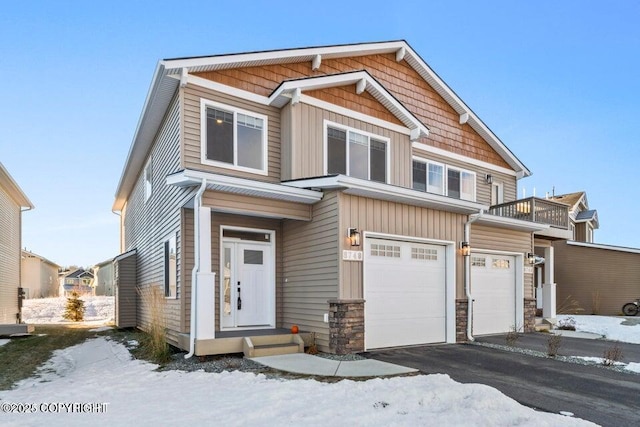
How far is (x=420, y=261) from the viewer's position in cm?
981

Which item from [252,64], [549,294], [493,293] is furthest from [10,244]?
[549,294]

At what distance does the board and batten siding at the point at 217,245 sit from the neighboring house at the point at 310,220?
0.02 metres

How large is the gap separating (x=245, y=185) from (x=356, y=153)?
12.2ft

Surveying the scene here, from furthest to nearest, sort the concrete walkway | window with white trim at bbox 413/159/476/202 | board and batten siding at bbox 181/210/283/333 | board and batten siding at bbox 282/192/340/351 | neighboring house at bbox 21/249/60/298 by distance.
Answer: neighboring house at bbox 21/249/60/298
window with white trim at bbox 413/159/476/202
board and batten siding at bbox 181/210/283/333
board and batten siding at bbox 282/192/340/351
the concrete walkway

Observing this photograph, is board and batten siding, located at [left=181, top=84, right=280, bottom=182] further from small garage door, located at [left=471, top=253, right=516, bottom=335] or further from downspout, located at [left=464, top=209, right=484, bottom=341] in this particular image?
small garage door, located at [left=471, top=253, right=516, bottom=335]

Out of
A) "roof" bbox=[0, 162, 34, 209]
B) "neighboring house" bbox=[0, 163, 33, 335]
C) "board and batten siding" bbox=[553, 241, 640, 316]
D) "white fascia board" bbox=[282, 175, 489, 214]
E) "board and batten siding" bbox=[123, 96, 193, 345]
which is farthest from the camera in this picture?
"board and batten siding" bbox=[553, 241, 640, 316]

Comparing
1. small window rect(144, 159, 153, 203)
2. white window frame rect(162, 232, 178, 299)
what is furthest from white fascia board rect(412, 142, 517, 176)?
small window rect(144, 159, 153, 203)

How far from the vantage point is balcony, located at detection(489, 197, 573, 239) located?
13648mm

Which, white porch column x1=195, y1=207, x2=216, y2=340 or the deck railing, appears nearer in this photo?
white porch column x1=195, y1=207, x2=216, y2=340

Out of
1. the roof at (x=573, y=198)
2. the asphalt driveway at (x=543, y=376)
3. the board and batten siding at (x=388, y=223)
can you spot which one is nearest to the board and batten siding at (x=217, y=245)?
the board and batten siding at (x=388, y=223)

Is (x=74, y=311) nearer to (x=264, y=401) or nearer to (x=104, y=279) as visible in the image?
(x=264, y=401)

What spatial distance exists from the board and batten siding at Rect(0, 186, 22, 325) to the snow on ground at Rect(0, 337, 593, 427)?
11.8 meters

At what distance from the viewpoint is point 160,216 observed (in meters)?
11.4

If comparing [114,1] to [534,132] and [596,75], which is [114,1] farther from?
[534,132]
